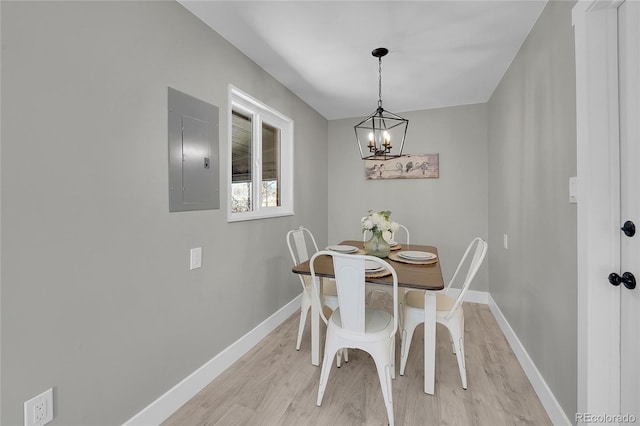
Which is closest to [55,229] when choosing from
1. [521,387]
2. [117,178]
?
[117,178]

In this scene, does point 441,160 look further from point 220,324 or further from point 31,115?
point 31,115

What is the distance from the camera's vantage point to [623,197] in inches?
47.0

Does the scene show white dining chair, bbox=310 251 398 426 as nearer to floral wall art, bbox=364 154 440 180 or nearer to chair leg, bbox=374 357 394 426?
chair leg, bbox=374 357 394 426

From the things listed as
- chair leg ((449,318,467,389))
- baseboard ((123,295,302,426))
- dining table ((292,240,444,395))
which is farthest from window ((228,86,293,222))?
chair leg ((449,318,467,389))

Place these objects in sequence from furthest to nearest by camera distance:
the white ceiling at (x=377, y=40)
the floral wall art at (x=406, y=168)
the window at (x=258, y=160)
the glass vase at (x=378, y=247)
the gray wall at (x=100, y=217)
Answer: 1. the floral wall art at (x=406, y=168)
2. the window at (x=258, y=160)
3. the glass vase at (x=378, y=247)
4. the white ceiling at (x=377, y=40)
5. the gray wall at (x=100, y=217)

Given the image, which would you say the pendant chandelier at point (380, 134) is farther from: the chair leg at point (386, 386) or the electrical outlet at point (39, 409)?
the electrical outlet at point (39, 409)

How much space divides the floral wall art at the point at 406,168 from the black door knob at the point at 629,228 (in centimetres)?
251

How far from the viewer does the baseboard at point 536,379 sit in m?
1.52

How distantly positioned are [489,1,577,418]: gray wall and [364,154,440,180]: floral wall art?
1.00 meters

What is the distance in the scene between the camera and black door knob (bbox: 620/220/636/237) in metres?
1.13

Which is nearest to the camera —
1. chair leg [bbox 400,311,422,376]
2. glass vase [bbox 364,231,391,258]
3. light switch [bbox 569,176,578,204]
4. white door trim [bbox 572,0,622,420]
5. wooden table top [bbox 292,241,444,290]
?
white door trim [bbox 572,0,622,420]

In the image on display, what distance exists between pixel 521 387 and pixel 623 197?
140cm

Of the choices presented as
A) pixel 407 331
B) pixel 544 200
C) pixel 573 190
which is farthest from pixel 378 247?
pixel 573 190

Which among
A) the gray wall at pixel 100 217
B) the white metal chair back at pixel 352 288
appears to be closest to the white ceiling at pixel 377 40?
the gray wall at pixel 100 217
